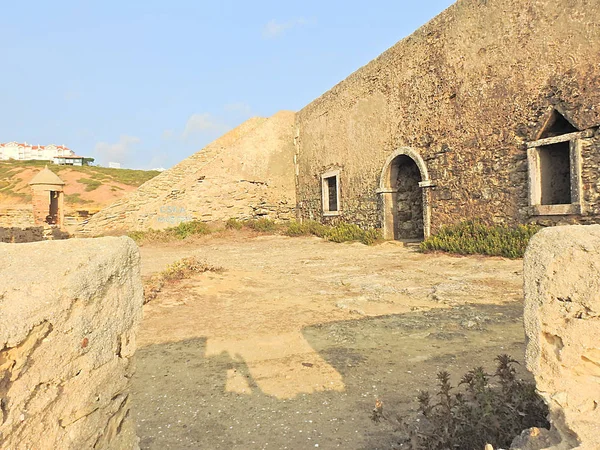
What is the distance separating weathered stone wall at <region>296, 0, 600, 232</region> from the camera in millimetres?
6223

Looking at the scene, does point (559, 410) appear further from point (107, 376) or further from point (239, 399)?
point (239, 399)

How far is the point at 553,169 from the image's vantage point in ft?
23.0

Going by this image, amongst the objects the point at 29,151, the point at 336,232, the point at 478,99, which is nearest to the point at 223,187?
the point at 336,232

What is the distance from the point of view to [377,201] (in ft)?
35.6

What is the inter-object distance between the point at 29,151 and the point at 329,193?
3768 inches

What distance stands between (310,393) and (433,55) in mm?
8194

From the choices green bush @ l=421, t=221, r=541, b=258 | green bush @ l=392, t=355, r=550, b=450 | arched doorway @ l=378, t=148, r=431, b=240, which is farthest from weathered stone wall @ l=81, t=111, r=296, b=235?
green bush @ l=392, t=355, r=550, b=450

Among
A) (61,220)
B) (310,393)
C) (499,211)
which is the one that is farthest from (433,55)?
(61,220)

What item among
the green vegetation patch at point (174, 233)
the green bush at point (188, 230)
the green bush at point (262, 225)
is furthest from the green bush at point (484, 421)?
the green bush at point (262, 225)

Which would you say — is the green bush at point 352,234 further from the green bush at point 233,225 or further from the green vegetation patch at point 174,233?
the green vegetation patch at point 174,233

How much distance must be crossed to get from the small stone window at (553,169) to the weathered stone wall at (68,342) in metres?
6.81

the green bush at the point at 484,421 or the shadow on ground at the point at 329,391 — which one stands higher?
the green bush at the point at 484,421

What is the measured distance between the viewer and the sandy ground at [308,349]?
88.7 inches

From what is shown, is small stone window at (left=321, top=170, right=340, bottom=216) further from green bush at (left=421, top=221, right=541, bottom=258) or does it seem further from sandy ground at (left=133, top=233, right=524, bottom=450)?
sandy ground at (left=133, top=233, right=524, bottom=450)
